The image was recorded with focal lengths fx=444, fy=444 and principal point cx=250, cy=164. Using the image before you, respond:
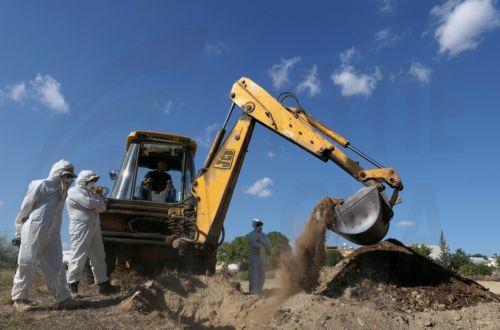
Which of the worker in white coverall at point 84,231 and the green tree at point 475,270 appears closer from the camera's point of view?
the worker in white coverall at point 84,231

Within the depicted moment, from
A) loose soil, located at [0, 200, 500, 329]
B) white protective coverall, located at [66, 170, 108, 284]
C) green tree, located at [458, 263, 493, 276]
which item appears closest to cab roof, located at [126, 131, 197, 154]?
white protective coverall, located at [66, 170, 108, 284]

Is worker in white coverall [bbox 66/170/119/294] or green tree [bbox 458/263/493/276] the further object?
green tree [bbox 458/263/493/276]

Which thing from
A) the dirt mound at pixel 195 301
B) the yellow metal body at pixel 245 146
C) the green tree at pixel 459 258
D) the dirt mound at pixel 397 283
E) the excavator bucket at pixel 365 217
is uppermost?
the green tree at pixel 459 258

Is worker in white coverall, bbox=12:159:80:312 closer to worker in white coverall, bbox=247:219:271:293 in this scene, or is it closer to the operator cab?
the operator cab

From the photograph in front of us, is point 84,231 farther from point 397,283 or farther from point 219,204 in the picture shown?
point 397,283

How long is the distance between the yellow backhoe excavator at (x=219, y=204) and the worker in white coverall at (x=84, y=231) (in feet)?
3.13

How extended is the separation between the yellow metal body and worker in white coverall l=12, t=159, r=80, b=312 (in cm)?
235

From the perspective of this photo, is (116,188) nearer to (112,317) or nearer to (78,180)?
(78,180)

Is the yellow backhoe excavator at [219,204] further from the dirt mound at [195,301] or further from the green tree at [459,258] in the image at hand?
the green tree at [459,258]

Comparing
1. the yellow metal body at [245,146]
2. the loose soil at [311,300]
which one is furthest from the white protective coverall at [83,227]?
the yellow metal body at [245,146]

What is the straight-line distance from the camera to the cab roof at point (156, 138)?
9.16m

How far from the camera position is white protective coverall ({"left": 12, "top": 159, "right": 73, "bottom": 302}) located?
565cm

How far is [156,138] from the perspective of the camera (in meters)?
9.23

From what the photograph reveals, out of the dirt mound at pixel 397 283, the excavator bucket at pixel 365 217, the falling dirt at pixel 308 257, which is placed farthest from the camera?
the falling dirt at pixel 308 257
